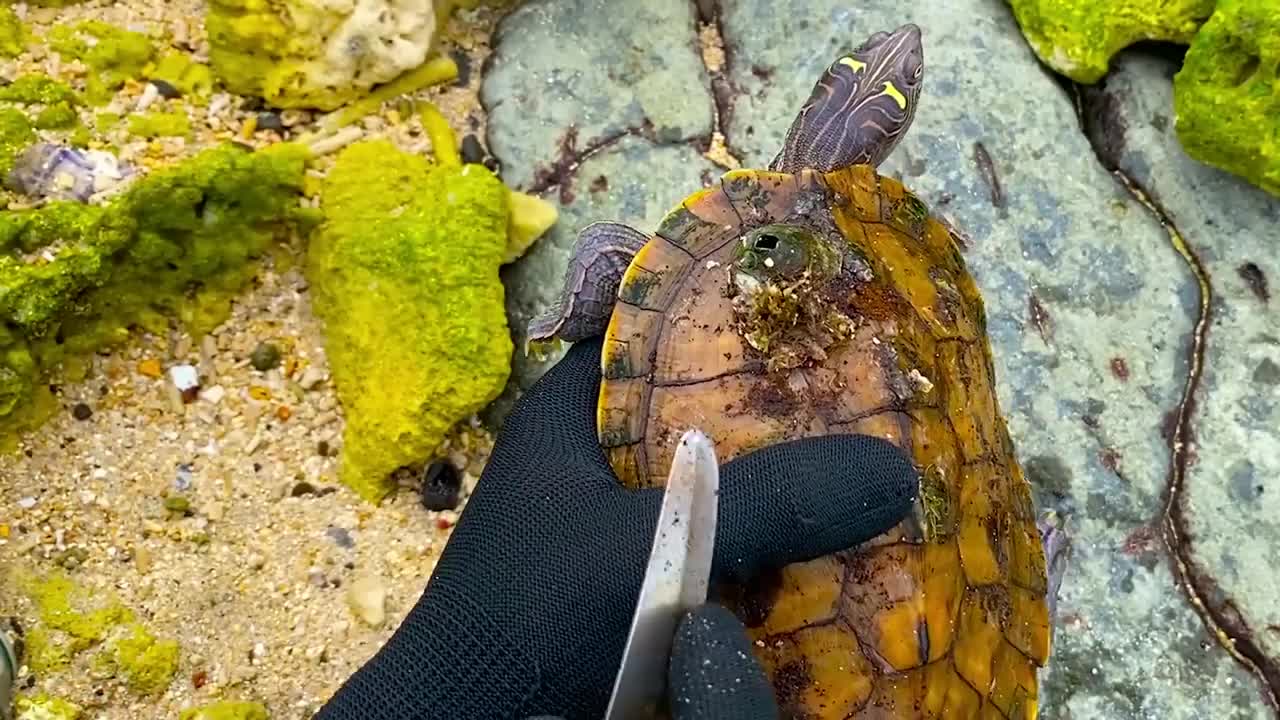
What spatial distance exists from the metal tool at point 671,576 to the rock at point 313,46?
63.2 inches

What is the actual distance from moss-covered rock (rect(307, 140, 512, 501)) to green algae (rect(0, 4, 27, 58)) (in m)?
0.79

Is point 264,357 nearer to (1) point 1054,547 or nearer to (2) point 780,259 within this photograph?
(2) point 780,259

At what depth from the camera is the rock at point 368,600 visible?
7.82 ft

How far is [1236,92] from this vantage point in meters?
2.45


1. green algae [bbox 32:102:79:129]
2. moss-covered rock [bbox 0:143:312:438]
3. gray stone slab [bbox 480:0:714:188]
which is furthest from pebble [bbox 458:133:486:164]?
green algae [bbox 32:102:79:129]

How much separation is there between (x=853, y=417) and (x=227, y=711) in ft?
4.70

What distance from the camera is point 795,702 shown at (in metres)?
1.72

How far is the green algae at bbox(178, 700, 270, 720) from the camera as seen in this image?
2.14 m

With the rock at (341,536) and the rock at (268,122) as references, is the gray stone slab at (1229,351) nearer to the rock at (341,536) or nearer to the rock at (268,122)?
the rock at (341,536)

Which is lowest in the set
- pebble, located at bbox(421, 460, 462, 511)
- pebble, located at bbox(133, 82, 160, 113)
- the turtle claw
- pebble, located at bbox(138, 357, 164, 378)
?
pebble, located at bbox(421, 460, 462, 511)

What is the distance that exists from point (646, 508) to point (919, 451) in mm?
538

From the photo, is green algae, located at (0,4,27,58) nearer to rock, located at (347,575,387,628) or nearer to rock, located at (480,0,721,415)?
rock, located at (480,0,721,415)

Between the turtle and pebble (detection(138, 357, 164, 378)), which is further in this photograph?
pebble (detection(138, 357, 164, 378))

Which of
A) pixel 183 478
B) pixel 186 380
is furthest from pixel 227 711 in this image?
pixel 186 380
